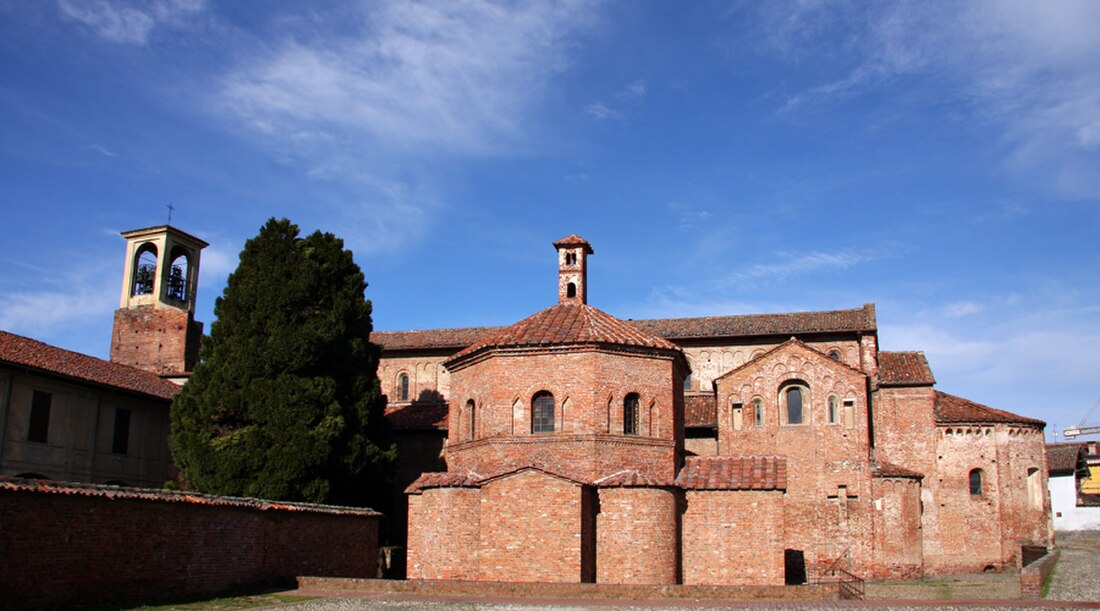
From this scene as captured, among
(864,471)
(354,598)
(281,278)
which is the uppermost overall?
(281,278)

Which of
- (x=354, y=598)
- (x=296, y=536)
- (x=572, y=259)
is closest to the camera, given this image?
(x=354, y=598)

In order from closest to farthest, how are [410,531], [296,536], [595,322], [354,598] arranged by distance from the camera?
1. [354,598]
2. [296,536]
3. [410,531]
4. [595,322]

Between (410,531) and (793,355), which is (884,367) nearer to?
(793,355)

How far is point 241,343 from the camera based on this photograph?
92.8 feet

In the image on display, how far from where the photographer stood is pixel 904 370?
1280 inches

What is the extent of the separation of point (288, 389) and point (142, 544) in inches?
414

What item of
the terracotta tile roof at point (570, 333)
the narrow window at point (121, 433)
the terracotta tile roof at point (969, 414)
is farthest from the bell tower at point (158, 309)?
the terracotta tile roof at point (969, 414)

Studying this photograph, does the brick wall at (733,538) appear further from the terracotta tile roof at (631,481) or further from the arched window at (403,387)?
the arched window at (403,387)

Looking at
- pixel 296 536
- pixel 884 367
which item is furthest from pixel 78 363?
pixel 884 367

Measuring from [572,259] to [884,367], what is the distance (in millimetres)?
13573

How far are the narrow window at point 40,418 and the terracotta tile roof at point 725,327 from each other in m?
12.7

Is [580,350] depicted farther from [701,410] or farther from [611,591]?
[701,410]

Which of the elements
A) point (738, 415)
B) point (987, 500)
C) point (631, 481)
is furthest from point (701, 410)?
point (631, 481)

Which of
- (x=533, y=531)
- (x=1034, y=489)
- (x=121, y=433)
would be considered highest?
(x=121, y=433)
